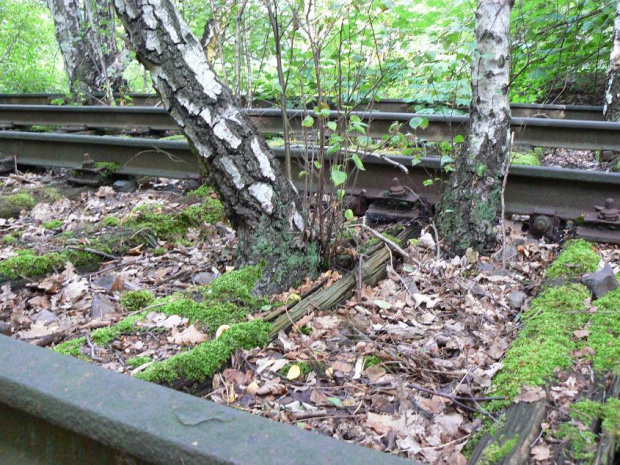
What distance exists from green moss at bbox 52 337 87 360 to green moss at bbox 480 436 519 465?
1900 millimetres

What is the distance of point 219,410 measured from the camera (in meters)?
1.45

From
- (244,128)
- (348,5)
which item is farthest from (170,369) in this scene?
(348,5)

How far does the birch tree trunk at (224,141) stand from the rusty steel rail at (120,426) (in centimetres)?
201

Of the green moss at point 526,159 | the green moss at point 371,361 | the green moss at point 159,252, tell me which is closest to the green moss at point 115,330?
the green moss at point 371,361

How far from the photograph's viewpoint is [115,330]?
302cm

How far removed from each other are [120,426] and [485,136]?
3436 millimetres

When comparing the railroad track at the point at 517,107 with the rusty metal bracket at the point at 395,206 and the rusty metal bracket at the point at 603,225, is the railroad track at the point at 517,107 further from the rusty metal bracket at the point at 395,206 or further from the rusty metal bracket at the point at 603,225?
the rusty metal bracket at the point at 603,225

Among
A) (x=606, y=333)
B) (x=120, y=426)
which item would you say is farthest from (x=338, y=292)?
(x=120, y=426)

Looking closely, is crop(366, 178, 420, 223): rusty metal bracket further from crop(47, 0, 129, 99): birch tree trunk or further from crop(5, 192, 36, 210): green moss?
crop(47, 0, 129, 99): birch tree trunk

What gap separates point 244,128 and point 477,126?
1.72 metres

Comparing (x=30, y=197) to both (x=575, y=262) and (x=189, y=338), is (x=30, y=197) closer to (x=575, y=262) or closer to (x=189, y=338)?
(x=189, y=338)

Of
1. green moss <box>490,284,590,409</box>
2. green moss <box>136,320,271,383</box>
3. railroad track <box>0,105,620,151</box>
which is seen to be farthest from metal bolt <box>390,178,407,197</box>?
green moss <box>136,320,271,383</box>

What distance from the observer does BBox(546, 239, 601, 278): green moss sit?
353 cm

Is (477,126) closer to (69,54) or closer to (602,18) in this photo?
(602,18)
